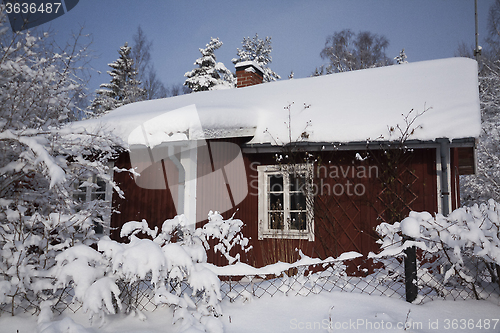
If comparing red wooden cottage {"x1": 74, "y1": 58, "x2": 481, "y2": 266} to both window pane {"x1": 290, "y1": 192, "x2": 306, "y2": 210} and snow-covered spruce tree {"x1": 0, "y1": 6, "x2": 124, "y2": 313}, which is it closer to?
window pane {"x1": 290, "y1": 192, "x2": 306, "y2": 210}

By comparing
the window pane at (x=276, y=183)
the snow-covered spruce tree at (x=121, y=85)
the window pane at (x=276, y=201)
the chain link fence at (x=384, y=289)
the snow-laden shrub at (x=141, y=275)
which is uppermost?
the snow-covered spruce tree at (x=121, y=85)

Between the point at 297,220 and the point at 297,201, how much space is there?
1.16ft

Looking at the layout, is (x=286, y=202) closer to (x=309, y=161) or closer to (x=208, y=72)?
(x=309, y=161)

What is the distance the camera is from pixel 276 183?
6168 mm

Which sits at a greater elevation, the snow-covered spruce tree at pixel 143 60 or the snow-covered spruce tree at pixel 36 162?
the snow-covered spruce tree at pixel 143 60

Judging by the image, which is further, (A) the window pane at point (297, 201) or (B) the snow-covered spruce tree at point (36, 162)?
(A) the window pane at point (297, 201)

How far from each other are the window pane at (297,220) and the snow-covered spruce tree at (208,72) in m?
→ 14.9

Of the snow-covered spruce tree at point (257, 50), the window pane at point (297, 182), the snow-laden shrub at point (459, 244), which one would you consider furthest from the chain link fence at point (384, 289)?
the snow-covered spruce tree at point (257, 50)

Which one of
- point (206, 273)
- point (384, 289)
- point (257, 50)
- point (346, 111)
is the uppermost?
point (257, 50)

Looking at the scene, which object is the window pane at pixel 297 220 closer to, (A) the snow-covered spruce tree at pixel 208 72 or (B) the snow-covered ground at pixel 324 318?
(B) the snow-covered ground at pixel 324 318

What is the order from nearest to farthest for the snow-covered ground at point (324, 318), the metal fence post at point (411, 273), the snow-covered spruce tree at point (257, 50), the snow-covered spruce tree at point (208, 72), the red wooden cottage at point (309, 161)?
the snow-covered ground at point (324, 318), the metal fence post at point (411, 273), the red wooden cottage at point (309, 161), the snow-covered spruce tree at point (208, 72), the snow-covered spruce tree at point (257, 50)

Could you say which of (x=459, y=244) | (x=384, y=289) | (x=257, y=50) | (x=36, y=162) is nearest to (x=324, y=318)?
(x=384, y=289)

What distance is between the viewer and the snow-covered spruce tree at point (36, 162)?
263 cm

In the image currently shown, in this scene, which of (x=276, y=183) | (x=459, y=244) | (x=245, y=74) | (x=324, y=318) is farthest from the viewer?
(x=245, y=74)
